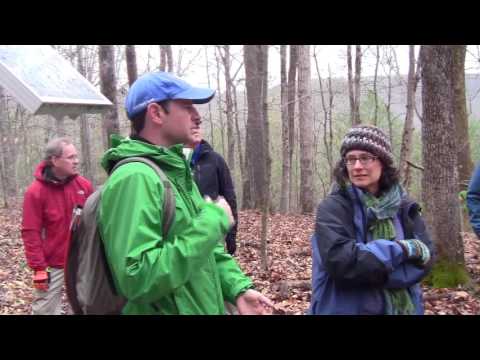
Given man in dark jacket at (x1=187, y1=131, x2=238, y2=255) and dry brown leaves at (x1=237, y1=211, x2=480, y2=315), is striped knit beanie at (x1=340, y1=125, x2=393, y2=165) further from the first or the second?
dry brown leaves at (x1=237, y1=211, x2=480, y2=315)

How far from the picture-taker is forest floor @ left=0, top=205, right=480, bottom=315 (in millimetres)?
5796

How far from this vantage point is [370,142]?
9.27ft

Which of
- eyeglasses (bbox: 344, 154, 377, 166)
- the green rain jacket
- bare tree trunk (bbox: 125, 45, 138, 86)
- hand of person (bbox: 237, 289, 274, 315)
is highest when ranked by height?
bare tree trunk (bbox: 125, 45, 138, 86)

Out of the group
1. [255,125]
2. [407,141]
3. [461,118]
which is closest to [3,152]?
[255,125]

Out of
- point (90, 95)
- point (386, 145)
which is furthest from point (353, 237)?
point (90, 95)

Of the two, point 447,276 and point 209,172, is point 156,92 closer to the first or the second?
point 209,172

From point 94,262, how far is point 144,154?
0.47 m

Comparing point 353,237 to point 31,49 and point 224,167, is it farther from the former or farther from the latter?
point 224,167

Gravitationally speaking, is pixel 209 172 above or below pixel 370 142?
below

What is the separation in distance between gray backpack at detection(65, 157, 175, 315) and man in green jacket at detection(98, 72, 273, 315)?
3cm

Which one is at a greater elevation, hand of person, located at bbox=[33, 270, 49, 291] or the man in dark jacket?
the man in dark jacket

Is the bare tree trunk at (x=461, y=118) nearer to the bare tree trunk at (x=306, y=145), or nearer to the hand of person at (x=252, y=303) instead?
the bare tree trunk at (x=306, y=145)

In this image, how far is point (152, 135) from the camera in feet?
6.91

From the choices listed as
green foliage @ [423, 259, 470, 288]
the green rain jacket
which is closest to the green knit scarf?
the green rain jacket
